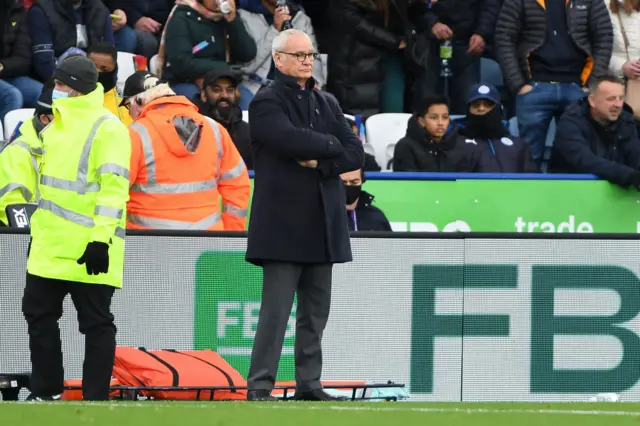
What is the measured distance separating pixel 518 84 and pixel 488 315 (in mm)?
4408

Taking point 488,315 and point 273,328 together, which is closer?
point 273,328

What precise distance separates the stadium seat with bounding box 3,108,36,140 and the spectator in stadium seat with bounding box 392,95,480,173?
2.84 m

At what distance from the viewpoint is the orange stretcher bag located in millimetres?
8367

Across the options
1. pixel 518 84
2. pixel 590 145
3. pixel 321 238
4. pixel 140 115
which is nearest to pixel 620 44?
pixel 518 84

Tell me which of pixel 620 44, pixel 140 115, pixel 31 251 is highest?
pixel 620 44

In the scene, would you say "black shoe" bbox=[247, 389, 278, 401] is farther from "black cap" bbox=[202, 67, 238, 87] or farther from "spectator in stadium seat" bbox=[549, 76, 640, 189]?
"spectator in stadium seat" bbox=[549, 76, 640, 189]

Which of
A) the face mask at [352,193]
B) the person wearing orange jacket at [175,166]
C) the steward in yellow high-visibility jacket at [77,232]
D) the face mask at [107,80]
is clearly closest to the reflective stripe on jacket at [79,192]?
the steward in yellow high-visibility jacket at [77,232]

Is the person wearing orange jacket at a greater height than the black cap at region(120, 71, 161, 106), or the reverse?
the black cap at region(120, 71, 161, 106)

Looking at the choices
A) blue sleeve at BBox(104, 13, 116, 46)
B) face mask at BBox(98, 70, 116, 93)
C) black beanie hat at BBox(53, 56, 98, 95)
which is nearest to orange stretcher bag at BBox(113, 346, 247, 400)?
black beanie hat at BBox(53, 56, 98, 95)

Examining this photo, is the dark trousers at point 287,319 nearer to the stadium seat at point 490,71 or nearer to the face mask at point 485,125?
the face mask at point 485,125

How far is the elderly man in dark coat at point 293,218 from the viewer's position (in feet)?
26.1

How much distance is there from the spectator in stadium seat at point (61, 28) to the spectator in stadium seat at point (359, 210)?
9.93 feet

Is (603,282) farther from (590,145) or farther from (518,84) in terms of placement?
(518,84)

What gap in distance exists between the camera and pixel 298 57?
8039 millimetres
